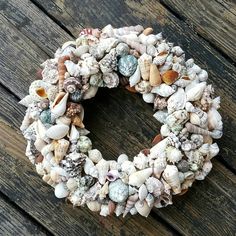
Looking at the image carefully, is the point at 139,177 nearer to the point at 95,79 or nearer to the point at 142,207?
the point at 142,207

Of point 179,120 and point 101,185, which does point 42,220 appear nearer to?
point 101,185

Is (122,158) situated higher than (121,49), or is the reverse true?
(121,49)

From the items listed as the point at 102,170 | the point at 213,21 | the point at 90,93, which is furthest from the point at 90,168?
the point at 213,21

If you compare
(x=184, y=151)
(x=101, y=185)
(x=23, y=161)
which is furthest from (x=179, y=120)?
(x=23, y=161)

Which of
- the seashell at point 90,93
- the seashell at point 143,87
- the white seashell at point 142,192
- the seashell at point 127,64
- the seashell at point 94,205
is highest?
the seashell at point 127,64

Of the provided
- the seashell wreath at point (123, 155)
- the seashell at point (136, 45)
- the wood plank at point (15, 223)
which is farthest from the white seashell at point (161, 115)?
the wood plank at point (15, 223)

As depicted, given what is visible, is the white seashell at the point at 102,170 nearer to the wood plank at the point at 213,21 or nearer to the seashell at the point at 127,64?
the seashell at the point at 127,64
